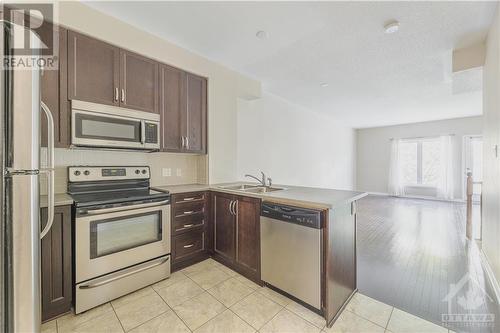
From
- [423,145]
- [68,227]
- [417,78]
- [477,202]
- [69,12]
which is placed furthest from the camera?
[423,145]

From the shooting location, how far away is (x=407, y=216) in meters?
4.96

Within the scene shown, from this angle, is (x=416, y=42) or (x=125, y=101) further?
(x=416, y=42)

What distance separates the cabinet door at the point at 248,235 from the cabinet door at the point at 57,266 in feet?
4.83

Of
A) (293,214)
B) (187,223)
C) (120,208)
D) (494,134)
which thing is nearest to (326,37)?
(494,134)

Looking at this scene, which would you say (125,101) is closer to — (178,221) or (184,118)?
(184,118)

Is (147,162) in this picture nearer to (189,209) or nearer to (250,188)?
(189,209)

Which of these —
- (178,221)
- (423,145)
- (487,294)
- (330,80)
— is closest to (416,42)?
(330,80)

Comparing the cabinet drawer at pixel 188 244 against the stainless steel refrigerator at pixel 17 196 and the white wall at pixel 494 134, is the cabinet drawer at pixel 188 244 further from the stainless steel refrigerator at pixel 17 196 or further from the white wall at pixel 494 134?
the white wall at pixel 494 134

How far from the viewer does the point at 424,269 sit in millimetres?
2486

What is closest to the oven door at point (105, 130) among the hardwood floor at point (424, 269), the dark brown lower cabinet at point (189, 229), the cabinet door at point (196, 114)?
the cabinet door at point (196, 114)

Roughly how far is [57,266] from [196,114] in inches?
82.2

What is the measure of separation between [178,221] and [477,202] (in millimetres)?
8588

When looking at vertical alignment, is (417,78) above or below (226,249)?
above

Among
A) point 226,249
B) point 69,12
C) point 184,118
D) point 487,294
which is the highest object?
point 69,12
